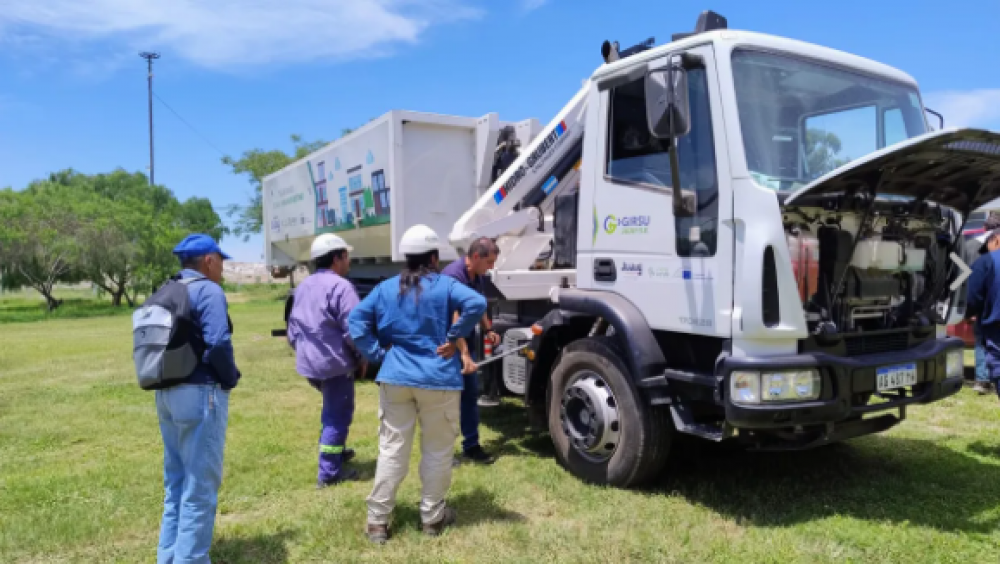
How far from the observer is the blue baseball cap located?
3564 millimetres

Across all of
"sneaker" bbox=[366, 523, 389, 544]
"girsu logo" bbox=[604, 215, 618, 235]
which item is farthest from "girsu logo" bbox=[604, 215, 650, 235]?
"sneaker" bbox=[366, 523, 389, 544]

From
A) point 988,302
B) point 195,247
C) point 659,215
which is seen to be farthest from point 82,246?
point 988,302

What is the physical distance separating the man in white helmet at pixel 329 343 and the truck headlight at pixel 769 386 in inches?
95.0

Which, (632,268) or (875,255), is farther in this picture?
(632,268)

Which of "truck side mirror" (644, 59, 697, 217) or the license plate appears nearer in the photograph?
"truck side mirror" (644, 59, 697, 217)

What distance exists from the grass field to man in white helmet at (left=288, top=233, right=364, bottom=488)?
12.1 inches

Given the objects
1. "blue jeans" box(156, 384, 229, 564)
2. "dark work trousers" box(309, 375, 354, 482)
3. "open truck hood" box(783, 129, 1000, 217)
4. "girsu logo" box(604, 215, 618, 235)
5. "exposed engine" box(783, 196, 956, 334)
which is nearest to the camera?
"blue jeans" box(156, 384, 229, 564)

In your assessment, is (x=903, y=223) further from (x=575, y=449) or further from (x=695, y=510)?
(x=575, y=449)

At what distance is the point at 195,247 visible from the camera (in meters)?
3.57

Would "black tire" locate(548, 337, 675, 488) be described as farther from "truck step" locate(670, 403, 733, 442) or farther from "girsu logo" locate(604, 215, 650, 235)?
"girsu logo" locate(604, 215, 650, 235)

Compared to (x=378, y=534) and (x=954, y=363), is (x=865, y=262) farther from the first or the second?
(x=378, y=534)

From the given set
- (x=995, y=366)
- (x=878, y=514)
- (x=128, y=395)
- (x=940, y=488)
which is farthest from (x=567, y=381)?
(x=128, y=395)

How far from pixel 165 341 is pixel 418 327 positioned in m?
1.25

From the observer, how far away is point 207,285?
3.47 meters
